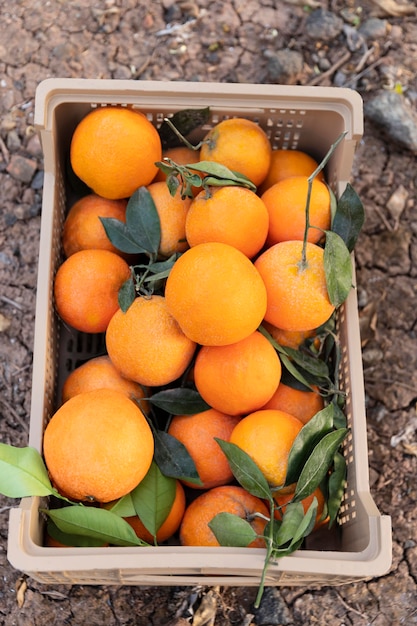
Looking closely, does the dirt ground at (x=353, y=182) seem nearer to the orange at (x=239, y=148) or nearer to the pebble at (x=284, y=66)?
the pebble at (x=284, y=66)

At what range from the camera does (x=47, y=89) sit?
1.45 meters

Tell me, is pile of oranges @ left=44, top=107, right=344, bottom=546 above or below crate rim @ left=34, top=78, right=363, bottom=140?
below

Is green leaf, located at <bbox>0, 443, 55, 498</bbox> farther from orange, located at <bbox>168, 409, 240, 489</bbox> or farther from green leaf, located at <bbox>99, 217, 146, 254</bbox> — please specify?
green leaf, located at <bbox>99, 217, 146, 254</bbox>

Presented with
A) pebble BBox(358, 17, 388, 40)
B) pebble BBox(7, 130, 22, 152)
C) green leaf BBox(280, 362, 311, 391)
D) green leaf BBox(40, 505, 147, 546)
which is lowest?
green leaf BBox(40, 505, 147, 546)

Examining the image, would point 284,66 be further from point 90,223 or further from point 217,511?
point 217,511

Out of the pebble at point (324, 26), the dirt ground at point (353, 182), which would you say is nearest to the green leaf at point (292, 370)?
the dirt ground at point (353, 182)

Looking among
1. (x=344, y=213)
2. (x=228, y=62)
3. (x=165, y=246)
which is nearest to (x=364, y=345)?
(x=344, y=213)

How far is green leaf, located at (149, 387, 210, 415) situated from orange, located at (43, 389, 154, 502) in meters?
0.13

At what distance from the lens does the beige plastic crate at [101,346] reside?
3.80 ft

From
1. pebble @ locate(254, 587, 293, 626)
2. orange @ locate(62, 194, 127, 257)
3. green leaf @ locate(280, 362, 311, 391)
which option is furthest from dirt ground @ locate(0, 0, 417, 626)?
green leaf @ locate(280, 362, 311, 391)

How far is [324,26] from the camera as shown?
205cm

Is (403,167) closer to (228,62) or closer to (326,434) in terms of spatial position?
(228,62)

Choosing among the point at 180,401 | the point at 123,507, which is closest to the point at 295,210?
the point at 180,401

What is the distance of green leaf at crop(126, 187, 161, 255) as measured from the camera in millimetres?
1422
